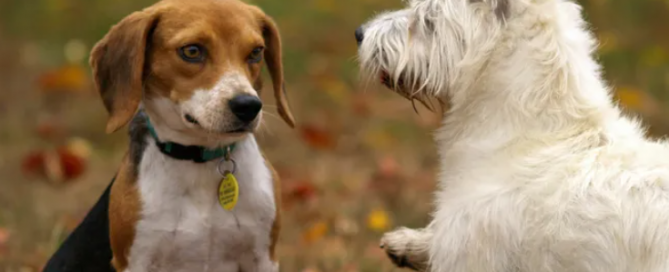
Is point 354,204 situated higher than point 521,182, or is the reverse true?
point 521,182

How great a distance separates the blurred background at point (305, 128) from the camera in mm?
7145

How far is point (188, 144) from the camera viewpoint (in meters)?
5.03

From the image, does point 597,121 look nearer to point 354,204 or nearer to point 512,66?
point 512,66

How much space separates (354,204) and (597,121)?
373 centimetres

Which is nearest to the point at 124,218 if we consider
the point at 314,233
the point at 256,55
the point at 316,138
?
the point at 256,55

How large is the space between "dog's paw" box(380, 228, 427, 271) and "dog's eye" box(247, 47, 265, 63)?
3.33 feet

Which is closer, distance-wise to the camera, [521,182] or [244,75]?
[521,182]

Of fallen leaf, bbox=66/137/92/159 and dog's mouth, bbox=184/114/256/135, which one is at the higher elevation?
dog's mouth, bbox=184/114/256/135

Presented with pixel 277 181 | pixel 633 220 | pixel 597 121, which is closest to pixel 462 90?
pixel 597 121

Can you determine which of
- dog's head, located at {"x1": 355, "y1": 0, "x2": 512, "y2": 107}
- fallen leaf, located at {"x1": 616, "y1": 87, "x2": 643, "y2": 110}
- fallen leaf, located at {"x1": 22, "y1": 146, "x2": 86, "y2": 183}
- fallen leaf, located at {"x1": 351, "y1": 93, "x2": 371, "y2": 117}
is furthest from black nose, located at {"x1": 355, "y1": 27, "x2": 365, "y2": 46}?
fallen leaf, located at {"x1": 351, "y1": 93, "x2": 371, "y2": 117}

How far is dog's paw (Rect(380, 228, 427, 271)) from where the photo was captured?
4.97 meters

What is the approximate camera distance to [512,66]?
13.9 feet

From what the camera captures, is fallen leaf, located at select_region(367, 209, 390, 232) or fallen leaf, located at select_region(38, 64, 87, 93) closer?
fallen leaf, located at select_region(367, 209, 390, 232)

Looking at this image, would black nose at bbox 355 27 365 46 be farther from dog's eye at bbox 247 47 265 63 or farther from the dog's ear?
the dog's ear
